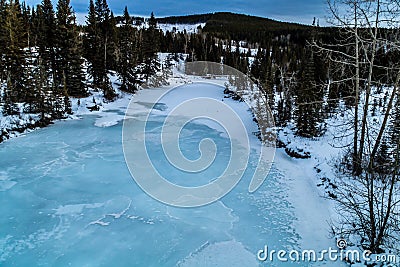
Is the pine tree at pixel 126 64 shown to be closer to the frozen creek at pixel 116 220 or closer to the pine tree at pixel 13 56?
the pine tree at pixel 13 56

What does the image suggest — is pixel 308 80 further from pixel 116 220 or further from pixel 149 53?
pixel 149 53

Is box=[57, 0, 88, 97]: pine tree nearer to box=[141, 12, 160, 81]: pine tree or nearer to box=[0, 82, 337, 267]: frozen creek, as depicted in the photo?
box=[141, 12, 160, 81]: pine tree

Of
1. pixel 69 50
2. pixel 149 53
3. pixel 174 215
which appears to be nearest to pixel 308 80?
pixel 174 215

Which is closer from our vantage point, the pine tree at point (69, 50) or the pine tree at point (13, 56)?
the pine tree at point (13, 56)

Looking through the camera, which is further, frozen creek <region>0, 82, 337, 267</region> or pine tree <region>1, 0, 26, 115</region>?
pine tree <region>1, 0, 26, 115</region>

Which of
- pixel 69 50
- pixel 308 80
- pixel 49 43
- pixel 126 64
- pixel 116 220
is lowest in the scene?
pixel 116 220

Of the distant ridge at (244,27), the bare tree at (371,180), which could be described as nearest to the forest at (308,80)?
the bare tree at (371,180)

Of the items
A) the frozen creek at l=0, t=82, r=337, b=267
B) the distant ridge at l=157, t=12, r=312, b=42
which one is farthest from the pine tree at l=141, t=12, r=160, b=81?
the distant ridge at l=157, t=12, r=312, b=42

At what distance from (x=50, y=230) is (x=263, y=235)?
14.8ft

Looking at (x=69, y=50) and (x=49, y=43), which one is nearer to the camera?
(x=69, y=50)

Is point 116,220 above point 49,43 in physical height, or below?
below

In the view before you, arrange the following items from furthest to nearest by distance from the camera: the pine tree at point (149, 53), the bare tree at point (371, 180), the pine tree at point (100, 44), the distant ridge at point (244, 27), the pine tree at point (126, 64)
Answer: the distant ridge at point (244, 27)
the pine tree at point (149, 53)
the pine tree at point (126, 64)
the pine tree at point (100, 44)
the bare tree at point (371, 180)

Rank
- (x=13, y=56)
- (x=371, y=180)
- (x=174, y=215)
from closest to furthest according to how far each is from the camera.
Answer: (x=371, y=180) < (x=174, y=215) < (x=13, y=56)

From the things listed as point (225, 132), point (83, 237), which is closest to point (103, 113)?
point (225, 132)
